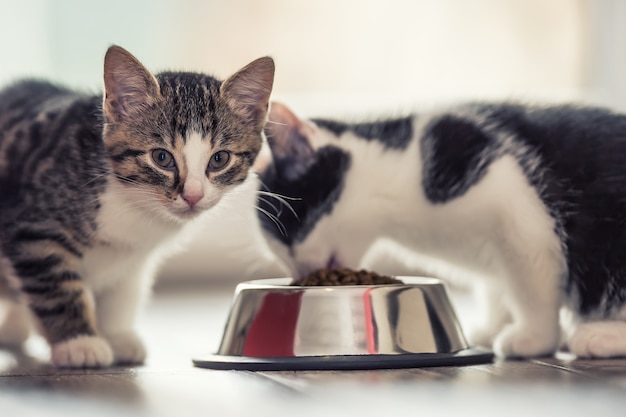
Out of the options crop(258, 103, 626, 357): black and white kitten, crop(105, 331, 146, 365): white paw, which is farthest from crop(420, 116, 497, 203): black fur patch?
crop(105, 331, 146, 365): white paw

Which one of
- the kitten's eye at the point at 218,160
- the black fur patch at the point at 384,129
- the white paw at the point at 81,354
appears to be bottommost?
the white paw at the point at 81,354

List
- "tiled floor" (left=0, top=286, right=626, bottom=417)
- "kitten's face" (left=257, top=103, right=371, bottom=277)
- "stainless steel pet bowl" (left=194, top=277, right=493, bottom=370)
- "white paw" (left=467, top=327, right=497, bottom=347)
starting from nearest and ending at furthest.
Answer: "tiled floor" (left=0, top=286, right=626, bottom=417)
"stainless steel pet bowl" (left=194, top=277, right=493, bottom=370)
"kitten's face" (left=257, top=103, right=371, bottom=277)
"white paw" (left=467, top=327, right=497, bottom=347)

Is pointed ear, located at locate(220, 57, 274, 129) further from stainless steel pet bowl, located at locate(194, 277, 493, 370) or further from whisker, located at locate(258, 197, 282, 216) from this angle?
stainless steel pet bowl, located at locate(194, 277, 493, 370)

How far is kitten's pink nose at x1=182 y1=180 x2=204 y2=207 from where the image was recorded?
167 centimetres

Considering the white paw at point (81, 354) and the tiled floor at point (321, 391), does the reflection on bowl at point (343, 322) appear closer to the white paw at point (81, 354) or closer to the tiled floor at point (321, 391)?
the tiled floor at point (321, 391)

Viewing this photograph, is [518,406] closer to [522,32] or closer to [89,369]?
[89,369]

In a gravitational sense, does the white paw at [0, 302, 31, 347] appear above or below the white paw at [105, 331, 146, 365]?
below

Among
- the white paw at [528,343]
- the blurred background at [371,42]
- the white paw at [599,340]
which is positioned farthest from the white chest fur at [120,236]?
the blurred background at [371,42]

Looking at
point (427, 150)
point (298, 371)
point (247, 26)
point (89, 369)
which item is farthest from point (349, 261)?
point (247, 26)

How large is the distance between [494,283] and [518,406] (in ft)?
2.78

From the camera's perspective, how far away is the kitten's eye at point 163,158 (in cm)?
171

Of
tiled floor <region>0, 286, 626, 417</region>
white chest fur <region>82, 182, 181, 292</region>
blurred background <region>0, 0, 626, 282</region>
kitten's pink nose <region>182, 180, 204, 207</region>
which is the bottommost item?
tiled floor <region>0, 286, 626, 417</region>

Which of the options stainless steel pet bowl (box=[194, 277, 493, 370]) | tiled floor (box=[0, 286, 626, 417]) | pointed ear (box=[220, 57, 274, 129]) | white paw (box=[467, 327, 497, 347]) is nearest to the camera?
tiled floor (box=[0, 286, 626, 417])

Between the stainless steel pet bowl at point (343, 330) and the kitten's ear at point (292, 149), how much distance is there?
1.27 feet
